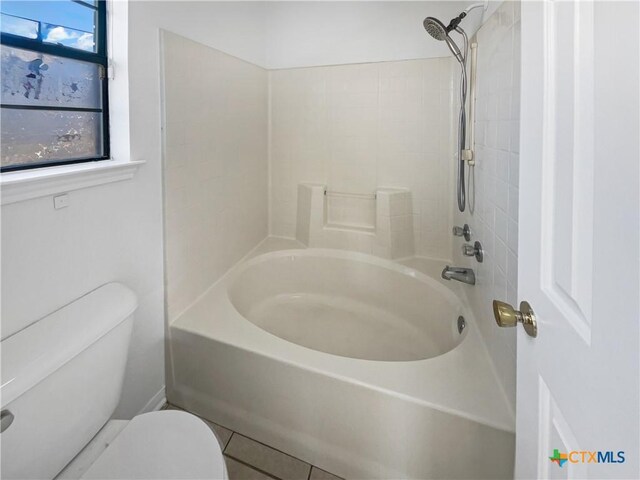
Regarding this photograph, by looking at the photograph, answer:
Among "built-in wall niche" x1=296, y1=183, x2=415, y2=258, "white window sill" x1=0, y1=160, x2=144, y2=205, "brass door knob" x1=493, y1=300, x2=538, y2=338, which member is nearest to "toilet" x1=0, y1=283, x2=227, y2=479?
"white window sill" x1=0, y1=160, x2=144, y2=205

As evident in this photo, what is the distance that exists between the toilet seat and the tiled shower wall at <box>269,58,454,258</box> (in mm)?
1852

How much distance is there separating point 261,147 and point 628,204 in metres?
2.40

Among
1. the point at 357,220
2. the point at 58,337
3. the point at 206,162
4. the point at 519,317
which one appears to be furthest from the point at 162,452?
the point at 357,220

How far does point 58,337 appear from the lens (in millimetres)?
957

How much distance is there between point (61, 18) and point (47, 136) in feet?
1.32

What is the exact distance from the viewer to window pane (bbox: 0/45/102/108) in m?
1.04

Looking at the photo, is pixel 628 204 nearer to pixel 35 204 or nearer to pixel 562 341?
pixel 562 341

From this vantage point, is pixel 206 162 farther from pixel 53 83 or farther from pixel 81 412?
pixel 81 412

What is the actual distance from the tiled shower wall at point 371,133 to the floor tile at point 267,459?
1563 millimetres

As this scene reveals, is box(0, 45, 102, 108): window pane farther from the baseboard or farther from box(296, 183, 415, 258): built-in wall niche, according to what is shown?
box(296, 183, 415, 258): built-in wall niche

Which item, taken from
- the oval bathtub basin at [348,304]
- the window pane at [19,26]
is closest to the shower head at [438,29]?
the oval bathtub basin at [348,304]

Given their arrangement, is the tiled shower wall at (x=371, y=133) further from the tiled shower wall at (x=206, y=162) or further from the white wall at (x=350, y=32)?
the tiled shower wall at (x=206, y=162)

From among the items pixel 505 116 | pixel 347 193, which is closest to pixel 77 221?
pixel 505 116

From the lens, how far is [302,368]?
1362 millimetres
